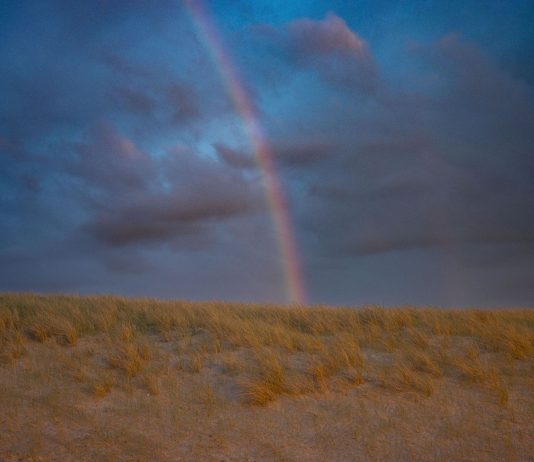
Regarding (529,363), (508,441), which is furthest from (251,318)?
(508,441)

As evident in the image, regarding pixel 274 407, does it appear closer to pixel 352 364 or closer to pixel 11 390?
pixel 352 364

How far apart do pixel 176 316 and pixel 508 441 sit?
7.93 metres

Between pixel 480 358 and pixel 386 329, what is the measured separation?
2.50m

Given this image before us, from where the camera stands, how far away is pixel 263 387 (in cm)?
877

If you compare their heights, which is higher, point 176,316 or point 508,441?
point 176,316

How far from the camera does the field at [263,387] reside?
732cm

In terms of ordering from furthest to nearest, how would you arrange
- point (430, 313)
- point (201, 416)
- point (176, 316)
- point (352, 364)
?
1. point (430, 313)
2. point (176, 316)
3. point (352, 364)
4. point (201, 416)

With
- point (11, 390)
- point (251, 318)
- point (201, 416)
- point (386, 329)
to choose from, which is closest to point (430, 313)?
point (386, 329)

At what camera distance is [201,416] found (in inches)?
325

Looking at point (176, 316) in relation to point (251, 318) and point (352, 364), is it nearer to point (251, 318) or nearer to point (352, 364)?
point (251, 318)

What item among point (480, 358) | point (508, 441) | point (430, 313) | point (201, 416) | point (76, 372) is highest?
point (430, 313)

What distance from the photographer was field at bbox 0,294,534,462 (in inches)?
288

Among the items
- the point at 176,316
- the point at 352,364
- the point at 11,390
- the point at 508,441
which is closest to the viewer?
the point at 508,441

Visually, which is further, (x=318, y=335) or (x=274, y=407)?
(x=318, y=335)
